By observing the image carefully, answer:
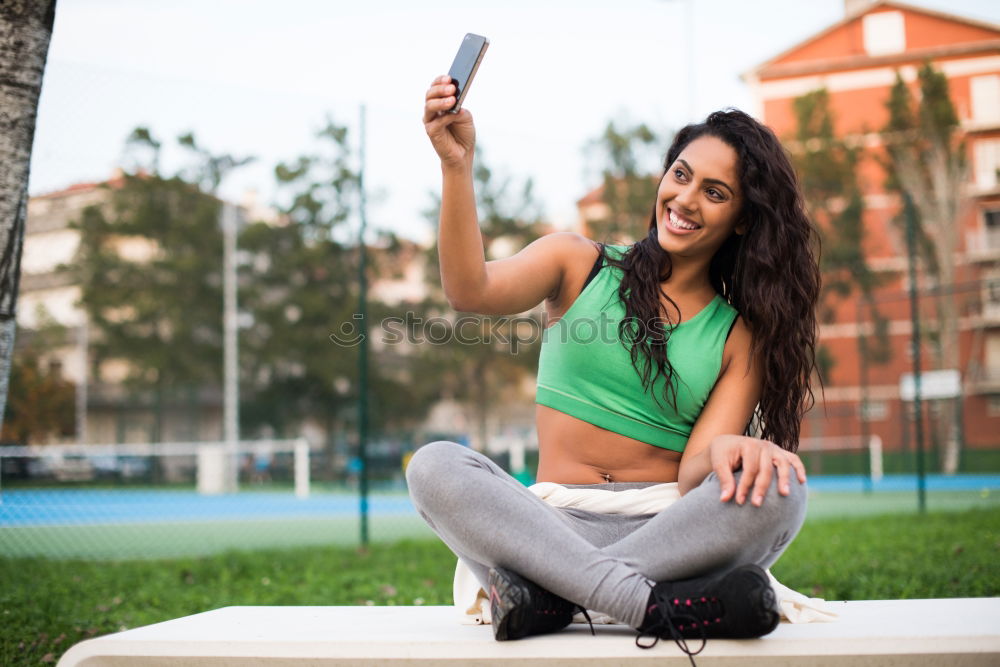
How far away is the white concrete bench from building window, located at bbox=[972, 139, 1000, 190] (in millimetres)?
22251

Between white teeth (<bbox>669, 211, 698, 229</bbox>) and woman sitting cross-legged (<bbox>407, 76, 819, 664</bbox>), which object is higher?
white teeth (<bbox>669, 211, 698, 229</bbox>)

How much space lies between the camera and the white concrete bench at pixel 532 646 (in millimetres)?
1532

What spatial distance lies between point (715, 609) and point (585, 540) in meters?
0.27

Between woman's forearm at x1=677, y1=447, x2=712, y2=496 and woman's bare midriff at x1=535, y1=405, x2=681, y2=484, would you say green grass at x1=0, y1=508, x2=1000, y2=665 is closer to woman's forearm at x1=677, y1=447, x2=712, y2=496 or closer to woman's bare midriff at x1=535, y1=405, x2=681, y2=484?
woman's bare midriff at x1=535, y1=405, x2=681, y2=484

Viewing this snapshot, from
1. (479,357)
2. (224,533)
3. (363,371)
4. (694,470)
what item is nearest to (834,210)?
(479,357)

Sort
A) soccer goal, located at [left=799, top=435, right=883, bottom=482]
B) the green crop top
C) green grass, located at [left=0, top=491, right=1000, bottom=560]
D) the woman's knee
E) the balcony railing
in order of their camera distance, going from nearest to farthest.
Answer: the woman's knee
the green crop top
green grass, located at [left=0, top=491, right=1000, bottom=560]
soccer goal, located at [left=799, top=435, right=883, bottom=482]
the balcony railing

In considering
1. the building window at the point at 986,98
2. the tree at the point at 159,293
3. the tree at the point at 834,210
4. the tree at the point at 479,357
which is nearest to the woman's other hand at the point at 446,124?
the tree at the point at 479,357

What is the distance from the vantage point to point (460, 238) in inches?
73.4

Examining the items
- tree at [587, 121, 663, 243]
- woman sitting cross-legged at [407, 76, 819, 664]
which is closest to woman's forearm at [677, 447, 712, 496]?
woman sitting cross-legged at [407, 76, 819, 664]

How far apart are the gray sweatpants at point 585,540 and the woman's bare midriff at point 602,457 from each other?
324 mm

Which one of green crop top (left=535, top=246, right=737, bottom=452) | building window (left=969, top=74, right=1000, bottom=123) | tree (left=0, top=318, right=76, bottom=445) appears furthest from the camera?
building window (left=969, top=74, right=1000, bottom=123)

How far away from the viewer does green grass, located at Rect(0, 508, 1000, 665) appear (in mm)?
3562

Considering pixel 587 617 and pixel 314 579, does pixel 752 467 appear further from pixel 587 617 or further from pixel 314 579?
pixel 314 579

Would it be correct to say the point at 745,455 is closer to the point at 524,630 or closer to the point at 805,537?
the point at 524,630
